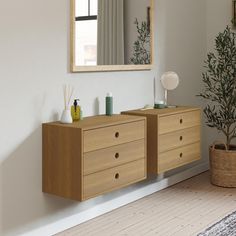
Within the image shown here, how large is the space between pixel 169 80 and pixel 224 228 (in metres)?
1.30

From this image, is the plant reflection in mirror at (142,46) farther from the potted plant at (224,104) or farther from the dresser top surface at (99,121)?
the potted plant at (224,104)

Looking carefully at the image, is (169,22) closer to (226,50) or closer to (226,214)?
(226,50)

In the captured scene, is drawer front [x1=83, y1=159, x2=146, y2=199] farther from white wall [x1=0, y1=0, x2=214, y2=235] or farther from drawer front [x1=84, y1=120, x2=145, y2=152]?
white wall [x1=0, y1=0, x2=214, y2=235]

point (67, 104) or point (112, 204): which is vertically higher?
point (67, 104)

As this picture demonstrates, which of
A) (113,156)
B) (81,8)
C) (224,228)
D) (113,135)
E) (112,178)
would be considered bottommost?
(224,228)

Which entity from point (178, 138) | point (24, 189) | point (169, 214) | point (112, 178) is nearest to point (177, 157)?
point (178, 138)

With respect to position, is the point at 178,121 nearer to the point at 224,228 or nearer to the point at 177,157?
the point at 177,157

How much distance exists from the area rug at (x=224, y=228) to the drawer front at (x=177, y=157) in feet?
1.90

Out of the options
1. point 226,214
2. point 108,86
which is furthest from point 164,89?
point 226,214

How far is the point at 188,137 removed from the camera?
3701 millimetres

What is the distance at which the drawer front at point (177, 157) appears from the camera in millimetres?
3425

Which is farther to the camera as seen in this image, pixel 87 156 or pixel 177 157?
pixel 177 157

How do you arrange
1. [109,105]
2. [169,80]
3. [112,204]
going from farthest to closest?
1. [169,80]
2. [112,204]
3. [109,105]

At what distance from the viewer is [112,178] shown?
2891 mm
